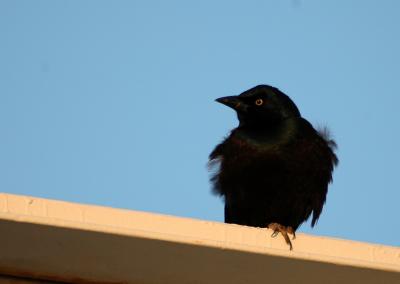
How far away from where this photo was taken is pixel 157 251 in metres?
3.09

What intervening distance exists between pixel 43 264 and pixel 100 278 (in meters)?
0.25

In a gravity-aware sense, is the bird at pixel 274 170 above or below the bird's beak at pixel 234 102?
below

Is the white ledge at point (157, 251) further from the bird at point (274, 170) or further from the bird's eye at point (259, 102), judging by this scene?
the bird's eye at point (259, 102)

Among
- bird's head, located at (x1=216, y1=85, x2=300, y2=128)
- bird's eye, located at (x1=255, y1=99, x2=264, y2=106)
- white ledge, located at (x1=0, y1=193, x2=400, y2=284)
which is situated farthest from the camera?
bird's eye, located at (x1=255, y1=99, x2=264, y2=106)

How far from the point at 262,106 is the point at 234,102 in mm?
218

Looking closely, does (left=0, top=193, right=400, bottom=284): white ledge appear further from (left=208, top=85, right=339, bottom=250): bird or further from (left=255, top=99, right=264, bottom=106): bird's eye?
(left=255, top=99, right=264, bottom=106): bird's eye

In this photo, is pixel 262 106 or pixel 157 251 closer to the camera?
pixel 157 251

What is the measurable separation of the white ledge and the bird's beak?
3000 millimetres

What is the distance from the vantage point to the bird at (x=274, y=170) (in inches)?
221

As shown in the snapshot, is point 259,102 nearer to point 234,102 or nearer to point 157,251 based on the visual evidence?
point 234,102

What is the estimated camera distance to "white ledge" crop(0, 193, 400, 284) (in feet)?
9.75

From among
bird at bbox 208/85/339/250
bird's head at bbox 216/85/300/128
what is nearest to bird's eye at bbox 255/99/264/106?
bird's head at bbox 216/85/300/128

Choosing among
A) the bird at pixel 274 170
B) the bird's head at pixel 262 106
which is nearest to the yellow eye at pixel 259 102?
the bird's head at pixel 262 106

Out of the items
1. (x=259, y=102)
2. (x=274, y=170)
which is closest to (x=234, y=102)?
(x=259, y=102)
